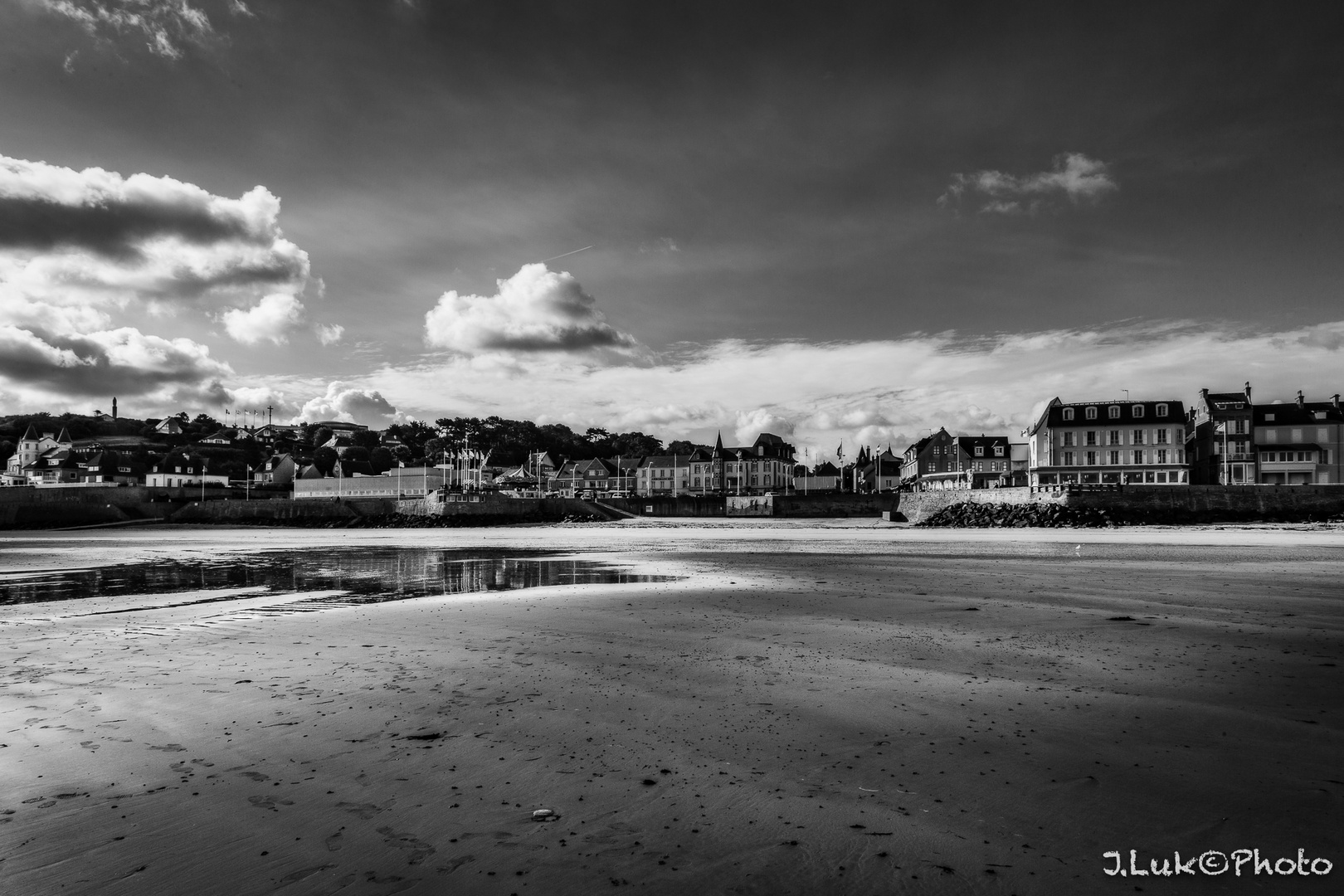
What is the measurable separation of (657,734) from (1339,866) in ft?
13.5

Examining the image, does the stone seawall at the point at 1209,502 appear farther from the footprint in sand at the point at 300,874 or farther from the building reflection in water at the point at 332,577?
the footprint in sand at the point at 300,874

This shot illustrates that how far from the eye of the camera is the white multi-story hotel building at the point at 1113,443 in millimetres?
71312

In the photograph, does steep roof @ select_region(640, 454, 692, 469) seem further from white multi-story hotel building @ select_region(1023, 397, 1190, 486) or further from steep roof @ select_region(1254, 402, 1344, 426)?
steep roof @ select_region(1254, 402, 1344, 426)

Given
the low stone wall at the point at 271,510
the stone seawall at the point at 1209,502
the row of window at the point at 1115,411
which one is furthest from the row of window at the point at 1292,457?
the low stone wall at the point at 271,510

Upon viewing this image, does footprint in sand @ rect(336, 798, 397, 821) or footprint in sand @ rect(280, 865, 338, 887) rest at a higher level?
footprint in sand @ rect(280, 865, 338, 887)

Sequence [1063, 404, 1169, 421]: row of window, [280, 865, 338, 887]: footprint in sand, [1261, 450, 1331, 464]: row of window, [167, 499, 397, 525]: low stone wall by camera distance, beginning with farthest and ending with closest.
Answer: [167, 499, 397, 525]: low stone wall → [1063, 404, 1169, 421]: row of window → [1261, 450, 1331, 464]: row of window → [280, 865, 338, 887]: footprint in sand

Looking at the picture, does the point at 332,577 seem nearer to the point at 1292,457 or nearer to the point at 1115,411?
the point at 1115,411

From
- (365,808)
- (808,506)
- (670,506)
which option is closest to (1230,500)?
(808,506)

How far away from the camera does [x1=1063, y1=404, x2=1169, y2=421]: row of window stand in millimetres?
72062

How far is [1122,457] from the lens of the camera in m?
72.8

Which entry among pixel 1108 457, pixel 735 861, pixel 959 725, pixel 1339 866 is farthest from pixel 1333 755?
pixel 1108 457

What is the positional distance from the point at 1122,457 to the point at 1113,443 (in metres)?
1.66

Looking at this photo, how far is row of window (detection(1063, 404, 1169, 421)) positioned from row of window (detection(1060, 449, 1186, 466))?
3576mm

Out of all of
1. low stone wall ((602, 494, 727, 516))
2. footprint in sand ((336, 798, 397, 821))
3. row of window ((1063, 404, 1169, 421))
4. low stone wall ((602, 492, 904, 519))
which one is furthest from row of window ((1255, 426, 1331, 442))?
footprint in sand ((336, 798, 397, 821))
